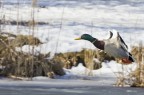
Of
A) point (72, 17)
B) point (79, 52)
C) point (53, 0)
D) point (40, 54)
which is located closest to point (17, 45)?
point (40, 54)

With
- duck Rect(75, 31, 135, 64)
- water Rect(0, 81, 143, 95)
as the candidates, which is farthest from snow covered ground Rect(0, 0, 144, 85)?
duck Rect(75, 31, 135, 64)

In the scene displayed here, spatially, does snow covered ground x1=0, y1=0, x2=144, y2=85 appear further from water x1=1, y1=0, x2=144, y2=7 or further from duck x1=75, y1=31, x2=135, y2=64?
duck x1=75, y1=31, x2=135, y2=64

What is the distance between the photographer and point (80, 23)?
44.9 feet

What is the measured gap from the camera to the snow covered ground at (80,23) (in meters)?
9.66

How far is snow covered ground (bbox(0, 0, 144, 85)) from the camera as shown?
966 cm

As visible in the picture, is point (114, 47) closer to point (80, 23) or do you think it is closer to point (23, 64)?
point (23, 64)

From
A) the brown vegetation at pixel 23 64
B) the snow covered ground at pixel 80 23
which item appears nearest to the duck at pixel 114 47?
the snow covered ground at pixel 80 23

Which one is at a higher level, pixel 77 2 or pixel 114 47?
pixel 77 2

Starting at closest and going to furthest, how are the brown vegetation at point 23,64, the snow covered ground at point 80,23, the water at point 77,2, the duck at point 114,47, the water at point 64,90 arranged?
the duck at point 114,47 → the water at point 64,90 → the brown vegetation at point 23,64 → the snow covered ground at point 80,23 → the water at point 77,2

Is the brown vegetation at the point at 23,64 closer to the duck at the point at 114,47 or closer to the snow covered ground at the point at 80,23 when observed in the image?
the snow covered ground at the point at 80,23

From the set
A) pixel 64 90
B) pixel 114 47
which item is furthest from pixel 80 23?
pixel 114 47

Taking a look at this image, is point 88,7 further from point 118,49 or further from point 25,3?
point 118,49

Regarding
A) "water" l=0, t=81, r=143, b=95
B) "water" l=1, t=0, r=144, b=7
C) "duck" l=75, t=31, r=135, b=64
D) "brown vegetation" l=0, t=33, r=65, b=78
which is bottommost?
"water" l=0, t=81, r=143, b=95

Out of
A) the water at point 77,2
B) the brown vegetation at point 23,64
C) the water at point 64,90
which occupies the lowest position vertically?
the water at point 64,90
